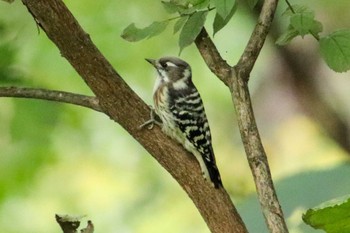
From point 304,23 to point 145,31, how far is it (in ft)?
0.57

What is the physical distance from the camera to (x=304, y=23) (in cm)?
81

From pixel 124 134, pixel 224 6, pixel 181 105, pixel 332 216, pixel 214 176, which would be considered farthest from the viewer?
pixel 124 134

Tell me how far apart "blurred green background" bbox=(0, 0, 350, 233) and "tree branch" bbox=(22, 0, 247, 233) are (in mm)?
735

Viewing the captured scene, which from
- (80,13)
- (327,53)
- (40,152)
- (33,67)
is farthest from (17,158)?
(327,53)

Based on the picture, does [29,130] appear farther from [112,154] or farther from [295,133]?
[295,133]

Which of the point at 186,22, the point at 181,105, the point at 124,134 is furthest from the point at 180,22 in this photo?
the point at 124,134

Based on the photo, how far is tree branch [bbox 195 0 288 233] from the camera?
0.80 m

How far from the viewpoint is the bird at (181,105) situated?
4.05 feet

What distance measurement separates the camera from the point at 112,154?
2115mm

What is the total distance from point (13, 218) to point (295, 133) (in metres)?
0.68

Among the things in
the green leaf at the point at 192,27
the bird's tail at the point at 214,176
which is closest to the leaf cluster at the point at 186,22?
the green leaf at the point at 192,27

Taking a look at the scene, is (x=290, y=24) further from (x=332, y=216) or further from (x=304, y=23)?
(x=332, y=216)

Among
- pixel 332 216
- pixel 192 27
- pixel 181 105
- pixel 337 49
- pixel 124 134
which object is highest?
pixel 124 134

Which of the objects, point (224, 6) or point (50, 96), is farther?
point (50, 96)
